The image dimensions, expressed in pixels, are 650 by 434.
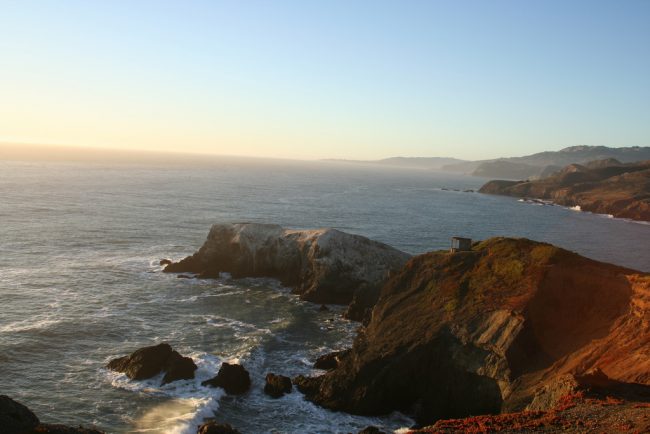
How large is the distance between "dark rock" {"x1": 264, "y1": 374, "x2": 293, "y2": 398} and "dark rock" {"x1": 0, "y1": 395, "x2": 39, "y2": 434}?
1539cm

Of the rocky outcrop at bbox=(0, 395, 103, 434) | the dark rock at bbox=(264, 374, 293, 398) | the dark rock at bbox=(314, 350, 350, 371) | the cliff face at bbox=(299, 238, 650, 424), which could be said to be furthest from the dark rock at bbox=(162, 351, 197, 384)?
the rocky outcrop at bbox=(0, 395, 103, 434)

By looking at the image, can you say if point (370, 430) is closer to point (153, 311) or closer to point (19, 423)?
point (19, 423)

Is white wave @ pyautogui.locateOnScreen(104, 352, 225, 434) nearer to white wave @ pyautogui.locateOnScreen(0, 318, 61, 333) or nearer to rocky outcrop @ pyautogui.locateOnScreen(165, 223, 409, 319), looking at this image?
white wave @ pyautogui.locateOnScreen(0, 318, 61, 333)

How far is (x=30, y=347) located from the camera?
123 feet

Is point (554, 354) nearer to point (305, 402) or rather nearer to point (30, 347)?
point (305, 402)

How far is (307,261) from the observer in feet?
191

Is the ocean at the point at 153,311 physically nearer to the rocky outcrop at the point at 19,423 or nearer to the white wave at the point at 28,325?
the white wave at the point at 28,325

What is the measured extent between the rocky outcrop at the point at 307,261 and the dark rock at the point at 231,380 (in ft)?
57.1

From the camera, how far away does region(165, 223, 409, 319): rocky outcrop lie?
176 feet

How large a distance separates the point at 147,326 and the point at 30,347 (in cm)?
891

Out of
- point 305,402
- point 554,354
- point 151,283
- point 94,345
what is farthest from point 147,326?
point 554,354

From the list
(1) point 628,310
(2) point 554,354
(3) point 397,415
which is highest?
(1) point 628,310

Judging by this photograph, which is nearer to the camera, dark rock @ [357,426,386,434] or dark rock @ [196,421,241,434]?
dark rock @ [196,421,241,434]

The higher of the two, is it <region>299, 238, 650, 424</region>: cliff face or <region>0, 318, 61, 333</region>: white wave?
<region>299, 238, 650, 424</region>: cliff face
